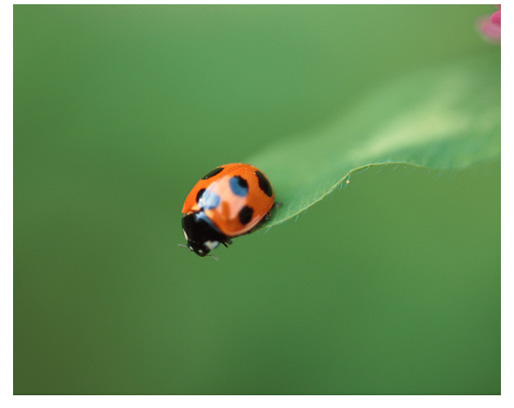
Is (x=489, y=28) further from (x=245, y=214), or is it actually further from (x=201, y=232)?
(x=201, y=232)

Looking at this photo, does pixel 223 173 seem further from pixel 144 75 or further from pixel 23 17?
pixel 23 17

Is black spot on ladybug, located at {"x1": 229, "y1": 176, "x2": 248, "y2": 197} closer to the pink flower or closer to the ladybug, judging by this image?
the ladybug

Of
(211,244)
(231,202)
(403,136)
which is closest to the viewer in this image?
(403,136)

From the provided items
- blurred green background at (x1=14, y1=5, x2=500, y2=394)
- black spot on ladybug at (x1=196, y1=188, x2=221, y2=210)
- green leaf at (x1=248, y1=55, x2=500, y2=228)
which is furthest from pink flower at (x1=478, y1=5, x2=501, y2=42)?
black spot on ladybug at (x1=196, y1=188, x2=221, y2=210)


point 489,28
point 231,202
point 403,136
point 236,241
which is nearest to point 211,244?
point 231,202

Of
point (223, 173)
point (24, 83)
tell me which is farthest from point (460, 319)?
point (24, 83)

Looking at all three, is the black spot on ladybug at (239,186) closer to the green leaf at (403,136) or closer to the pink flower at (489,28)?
the green leaf at (403,136)
